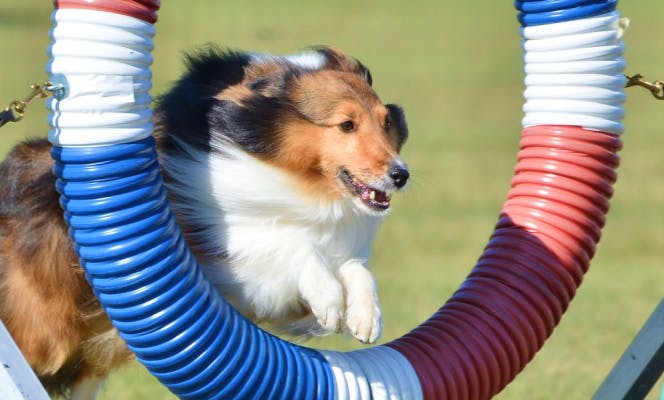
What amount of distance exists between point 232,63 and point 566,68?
1.18 meters

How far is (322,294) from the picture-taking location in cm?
381

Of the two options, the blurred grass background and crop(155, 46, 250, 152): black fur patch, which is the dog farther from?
the blurred grass background

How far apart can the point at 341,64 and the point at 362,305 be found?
101 cm

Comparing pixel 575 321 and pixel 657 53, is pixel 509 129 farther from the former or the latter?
pixel 575 321

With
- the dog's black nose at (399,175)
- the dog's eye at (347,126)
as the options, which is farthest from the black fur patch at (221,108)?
the dog's black nose at (399,175)

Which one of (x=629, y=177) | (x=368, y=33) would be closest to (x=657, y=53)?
(x=368, y=33)

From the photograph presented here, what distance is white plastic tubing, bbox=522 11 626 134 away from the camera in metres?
4.11

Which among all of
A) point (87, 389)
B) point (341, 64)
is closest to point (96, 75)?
point (341, 64)

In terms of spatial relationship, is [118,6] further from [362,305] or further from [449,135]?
[449,135]

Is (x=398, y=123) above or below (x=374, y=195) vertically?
above

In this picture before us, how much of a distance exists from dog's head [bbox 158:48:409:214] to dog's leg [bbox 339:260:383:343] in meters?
0.23

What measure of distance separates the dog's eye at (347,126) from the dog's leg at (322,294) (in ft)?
1.48

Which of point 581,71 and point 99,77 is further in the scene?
point 581,71

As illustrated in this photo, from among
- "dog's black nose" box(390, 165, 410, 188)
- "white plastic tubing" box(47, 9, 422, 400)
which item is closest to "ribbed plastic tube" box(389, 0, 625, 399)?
"dog's black nose" box(390, 165, 410, 188)
